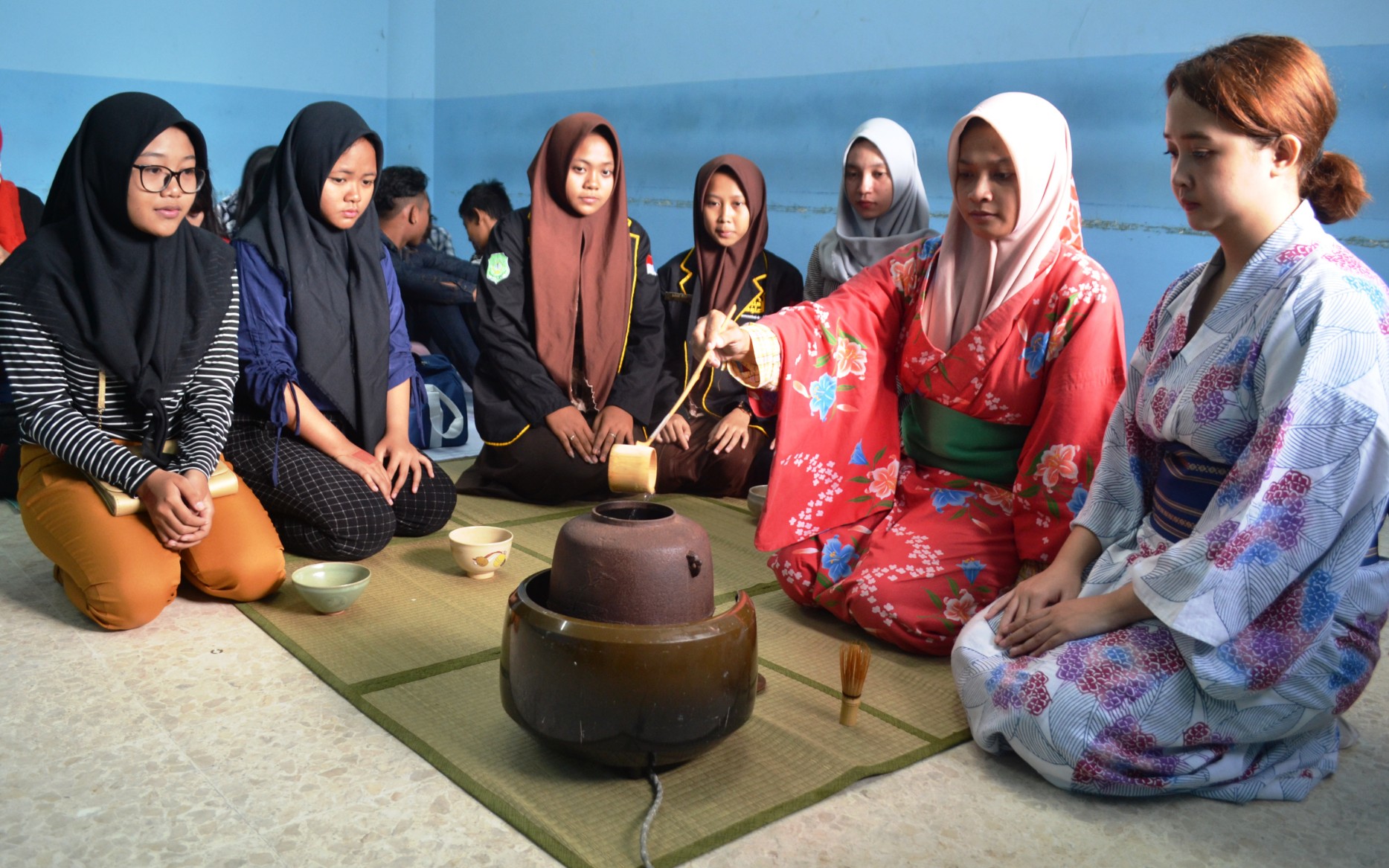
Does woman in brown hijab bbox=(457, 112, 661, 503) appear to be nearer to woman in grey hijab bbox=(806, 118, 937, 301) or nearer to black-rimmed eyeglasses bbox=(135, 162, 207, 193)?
woman in grey hijab bbox=(806, 118, 937, 301)

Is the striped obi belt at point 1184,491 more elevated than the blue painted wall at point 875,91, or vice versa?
the blue painted wall at point 875,91

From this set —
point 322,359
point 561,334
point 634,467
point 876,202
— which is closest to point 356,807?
point 634,467

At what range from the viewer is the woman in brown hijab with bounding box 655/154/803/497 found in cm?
346

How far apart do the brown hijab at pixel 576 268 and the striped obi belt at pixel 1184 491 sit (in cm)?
196

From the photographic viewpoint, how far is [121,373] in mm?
2252

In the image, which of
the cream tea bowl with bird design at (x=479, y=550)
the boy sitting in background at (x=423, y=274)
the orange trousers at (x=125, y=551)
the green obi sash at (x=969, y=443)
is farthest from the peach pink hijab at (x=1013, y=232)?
the boy sitting in background at (x=423, y=274)

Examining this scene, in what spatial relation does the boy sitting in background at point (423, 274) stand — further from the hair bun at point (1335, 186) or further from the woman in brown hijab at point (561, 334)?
the hair bun at point (1335, 186)

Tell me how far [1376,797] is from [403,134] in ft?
20.6

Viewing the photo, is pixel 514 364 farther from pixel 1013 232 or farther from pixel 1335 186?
pixel 1335 186

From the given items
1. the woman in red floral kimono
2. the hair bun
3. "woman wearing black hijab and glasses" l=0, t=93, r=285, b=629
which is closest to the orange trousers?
"woman wearing black hijab and glasses" l=0, t=93, r=285, b=629

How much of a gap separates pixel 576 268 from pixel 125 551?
5.40ft

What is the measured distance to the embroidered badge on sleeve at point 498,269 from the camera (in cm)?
335

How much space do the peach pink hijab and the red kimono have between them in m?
0.04

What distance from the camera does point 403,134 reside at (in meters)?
6.72
